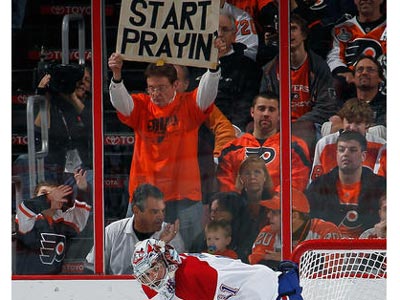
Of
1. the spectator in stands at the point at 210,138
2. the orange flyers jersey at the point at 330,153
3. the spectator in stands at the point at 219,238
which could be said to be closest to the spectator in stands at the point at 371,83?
the orange flyers jersey at the point at 330,153

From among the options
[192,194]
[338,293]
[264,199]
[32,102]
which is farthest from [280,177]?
[32,102]

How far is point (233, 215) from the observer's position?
5.74 m

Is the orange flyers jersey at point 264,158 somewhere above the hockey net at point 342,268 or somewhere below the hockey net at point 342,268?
above

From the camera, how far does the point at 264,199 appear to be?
573 cm

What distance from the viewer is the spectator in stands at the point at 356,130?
18.5ft

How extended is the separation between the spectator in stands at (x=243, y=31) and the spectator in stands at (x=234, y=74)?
2cm

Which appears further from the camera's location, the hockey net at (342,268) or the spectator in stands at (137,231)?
the spectator in stands at (137,231)

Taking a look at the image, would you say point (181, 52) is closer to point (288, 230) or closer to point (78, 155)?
point (78, 155)

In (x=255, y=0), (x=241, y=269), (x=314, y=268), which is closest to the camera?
(x=241, y=269)

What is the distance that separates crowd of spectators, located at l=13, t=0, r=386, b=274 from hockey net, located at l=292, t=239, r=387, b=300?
1.64ft

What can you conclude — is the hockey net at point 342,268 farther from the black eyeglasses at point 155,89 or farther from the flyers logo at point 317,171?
the black eyeglasses at point 155,89

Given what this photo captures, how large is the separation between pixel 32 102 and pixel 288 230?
161 centimetres

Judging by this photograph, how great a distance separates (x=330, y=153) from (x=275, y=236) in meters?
0.56

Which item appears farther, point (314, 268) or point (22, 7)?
point (22, 7)
